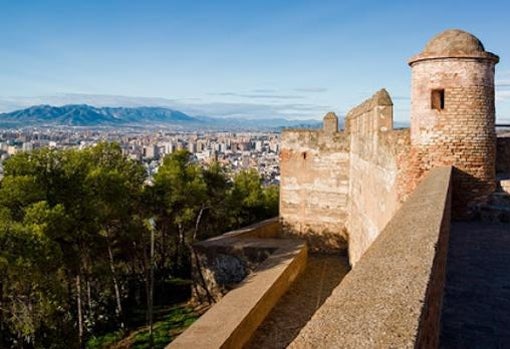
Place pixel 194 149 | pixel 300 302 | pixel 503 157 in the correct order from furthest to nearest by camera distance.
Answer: pixel 194 149, pixel 300 302, pixel 503 157

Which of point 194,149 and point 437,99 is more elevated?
point 437,99

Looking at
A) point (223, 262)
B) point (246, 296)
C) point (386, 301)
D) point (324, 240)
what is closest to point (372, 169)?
point (246, 296)

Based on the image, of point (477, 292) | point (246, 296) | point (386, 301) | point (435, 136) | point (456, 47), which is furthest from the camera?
point (246, 296)

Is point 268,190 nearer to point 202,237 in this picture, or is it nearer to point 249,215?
point 249,215

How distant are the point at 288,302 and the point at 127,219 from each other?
6816 millimetres

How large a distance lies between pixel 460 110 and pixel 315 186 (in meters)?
11.3

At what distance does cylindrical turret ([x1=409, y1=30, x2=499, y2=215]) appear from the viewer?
910 cm

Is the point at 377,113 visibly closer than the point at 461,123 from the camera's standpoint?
No

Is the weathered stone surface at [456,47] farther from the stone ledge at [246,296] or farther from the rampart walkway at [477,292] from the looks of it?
the stone ledge at [246,296]

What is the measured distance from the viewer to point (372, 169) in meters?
13.7

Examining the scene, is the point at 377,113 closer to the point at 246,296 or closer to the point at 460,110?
the point at 460,110

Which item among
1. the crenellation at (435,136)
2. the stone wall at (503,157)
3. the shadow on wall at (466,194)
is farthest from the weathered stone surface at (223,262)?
the shadow on wall at (466,194)

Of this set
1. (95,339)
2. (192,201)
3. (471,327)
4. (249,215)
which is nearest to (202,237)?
(249,215)

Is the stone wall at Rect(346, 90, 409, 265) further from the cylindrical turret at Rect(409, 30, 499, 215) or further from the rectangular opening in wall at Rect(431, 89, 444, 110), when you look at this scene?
the rectangular opening in wall at Rect(431, 89, 444, 110)
